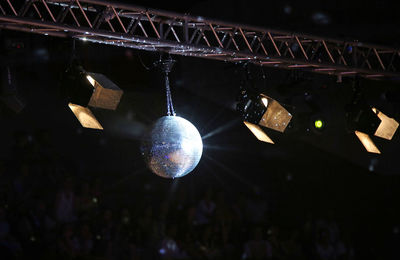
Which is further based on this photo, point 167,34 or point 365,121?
point 365,121

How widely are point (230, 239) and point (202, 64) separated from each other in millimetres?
3073

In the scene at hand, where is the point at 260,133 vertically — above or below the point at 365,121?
below

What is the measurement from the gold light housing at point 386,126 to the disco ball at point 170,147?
98.5 inches

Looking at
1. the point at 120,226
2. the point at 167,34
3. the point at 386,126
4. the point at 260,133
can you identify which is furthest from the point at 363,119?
the point at 120,226

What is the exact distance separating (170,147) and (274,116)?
5.52ft

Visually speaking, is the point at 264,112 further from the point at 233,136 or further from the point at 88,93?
the point at 233,136

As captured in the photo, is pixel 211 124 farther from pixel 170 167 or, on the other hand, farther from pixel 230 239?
pixel 170 167

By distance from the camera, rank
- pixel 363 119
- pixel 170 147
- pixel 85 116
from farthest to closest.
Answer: pixel 363 119
pixel 85 116
pixel 170 147

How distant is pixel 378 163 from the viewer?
9.37m

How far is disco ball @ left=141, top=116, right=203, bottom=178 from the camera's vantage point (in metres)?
4.21

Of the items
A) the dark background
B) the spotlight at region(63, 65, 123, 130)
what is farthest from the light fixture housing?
the spotlight at region(63, 65, 123, 130)

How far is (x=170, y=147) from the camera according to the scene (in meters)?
4.20

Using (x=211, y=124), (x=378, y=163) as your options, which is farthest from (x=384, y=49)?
(x=211, y=124)

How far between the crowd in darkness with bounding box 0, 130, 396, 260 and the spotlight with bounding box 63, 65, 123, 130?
249 centimetres
